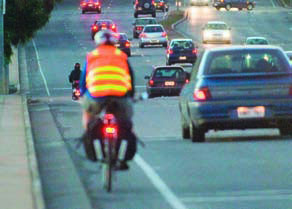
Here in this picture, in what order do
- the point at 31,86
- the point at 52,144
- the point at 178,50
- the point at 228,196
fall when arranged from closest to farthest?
the point at 228,196 → the point at 52,144 → the point at 31,86 → the point at 178,50

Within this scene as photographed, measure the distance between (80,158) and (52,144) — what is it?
312cm

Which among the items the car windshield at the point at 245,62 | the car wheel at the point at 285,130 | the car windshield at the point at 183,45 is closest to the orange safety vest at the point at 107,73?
the car windshield at the point at 245,62

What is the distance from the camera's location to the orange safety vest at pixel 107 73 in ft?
36.3

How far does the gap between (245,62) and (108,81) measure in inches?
348

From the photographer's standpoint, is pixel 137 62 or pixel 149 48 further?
pixel 149 48

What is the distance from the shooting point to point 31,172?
1521cm

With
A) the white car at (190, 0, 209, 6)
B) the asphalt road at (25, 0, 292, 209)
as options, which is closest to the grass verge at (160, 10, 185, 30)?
the white car at (190, 0, 209, 6)

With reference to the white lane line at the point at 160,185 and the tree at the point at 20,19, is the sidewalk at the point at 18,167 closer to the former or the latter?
the white lane line at the point at 160,185

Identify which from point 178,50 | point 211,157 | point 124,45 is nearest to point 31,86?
point 178,50

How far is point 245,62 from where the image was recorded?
774 inches

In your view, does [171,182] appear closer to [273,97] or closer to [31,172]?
[31,172]

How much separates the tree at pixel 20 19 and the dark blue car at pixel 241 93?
25.1m

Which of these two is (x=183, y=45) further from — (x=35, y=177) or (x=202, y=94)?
(x=35, y=177)

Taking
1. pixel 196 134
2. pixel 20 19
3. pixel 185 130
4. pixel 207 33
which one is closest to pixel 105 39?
pixel 196 134
